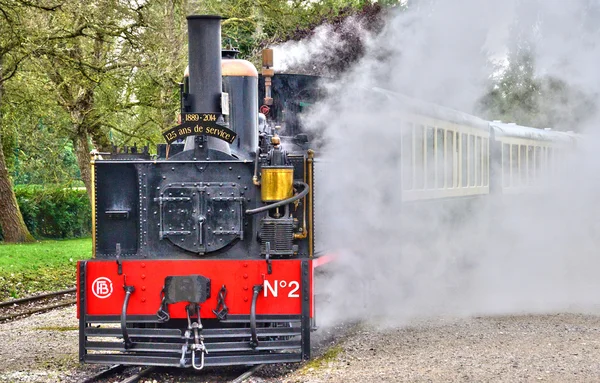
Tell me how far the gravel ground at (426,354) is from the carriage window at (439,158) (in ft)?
10.2

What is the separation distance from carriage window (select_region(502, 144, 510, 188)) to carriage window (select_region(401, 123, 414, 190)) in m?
5.76

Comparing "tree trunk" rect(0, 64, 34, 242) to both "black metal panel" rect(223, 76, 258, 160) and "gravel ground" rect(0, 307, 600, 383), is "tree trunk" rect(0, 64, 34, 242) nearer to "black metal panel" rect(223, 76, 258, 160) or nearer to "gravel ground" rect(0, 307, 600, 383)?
"gravel ground" rect(0, 307, 600, 383)

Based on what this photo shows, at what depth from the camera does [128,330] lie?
6973 mm

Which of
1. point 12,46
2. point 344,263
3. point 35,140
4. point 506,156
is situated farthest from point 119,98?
point 344,263

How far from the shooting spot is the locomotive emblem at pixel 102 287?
7.07 meters

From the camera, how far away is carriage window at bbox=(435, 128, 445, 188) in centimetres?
1230

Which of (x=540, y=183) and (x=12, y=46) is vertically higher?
(x=12, y=46)

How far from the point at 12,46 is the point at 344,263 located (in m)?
7.94

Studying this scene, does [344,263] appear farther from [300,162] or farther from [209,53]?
[209,53]

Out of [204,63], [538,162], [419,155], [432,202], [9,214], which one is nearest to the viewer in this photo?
[204,63]

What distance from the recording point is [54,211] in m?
26.4

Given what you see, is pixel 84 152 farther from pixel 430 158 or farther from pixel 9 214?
pixel 430 158


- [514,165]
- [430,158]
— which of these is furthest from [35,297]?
[514,165]

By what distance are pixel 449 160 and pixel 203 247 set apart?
21.6ft
